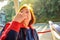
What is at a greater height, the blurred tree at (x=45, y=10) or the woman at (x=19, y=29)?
the blurred tree at (x=45, y=10)

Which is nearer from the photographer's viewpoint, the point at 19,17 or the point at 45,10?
the point at 19,17

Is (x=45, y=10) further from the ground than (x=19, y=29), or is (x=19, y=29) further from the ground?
(x=45, y=10)

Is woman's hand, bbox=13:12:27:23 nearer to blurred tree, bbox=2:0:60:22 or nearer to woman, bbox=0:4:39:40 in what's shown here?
woman, bbox=0:4:39:40

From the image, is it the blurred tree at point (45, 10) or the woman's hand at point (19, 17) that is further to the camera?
the blurred tree at point (45, 10)

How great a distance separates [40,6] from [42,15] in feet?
0.69

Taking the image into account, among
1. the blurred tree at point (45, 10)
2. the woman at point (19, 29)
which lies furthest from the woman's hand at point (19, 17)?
the blurred tree at point (45, 10)

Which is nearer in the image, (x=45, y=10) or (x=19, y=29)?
(x=19, y=29)

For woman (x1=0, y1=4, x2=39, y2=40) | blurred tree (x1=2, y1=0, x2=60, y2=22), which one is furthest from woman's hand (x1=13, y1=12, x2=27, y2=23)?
blurred tree (x1=2, y1=0, x2=60, y2=22)

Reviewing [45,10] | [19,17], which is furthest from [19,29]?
[45,10]

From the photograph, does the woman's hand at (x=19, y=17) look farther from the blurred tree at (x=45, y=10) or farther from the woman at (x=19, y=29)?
the blurred tree at (x=45, y=10)

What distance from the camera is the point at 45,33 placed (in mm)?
3043

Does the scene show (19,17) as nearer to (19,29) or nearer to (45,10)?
(19,29)

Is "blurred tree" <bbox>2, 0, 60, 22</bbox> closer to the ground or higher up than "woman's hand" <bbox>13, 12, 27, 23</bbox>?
higher up

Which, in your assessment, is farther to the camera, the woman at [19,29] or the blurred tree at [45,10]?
the blurred tree at [45,10]
